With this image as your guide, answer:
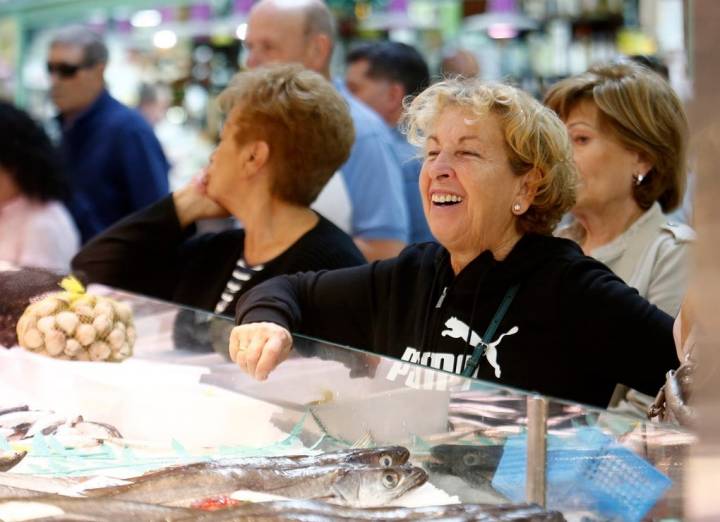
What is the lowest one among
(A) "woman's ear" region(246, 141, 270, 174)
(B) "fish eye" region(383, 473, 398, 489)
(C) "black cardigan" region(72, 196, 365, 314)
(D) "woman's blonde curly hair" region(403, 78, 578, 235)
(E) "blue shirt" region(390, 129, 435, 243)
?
(E) "blue shirt" region(390, 129, 435, 243)

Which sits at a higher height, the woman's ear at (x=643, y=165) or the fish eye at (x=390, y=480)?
the woman's ear at (x=643, y=165)

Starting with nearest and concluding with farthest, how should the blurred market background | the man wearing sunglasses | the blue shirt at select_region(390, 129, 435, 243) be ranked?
the blue shirt at select_region(390, 129, 435, 243) < the man wearing sunglasses < the blurred market background

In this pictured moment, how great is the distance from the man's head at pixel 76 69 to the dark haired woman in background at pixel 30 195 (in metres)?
1.15

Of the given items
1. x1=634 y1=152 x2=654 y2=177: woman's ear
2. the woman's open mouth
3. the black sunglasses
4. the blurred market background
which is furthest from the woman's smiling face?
the blurred market background

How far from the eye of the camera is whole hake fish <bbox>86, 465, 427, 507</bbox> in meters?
1.74

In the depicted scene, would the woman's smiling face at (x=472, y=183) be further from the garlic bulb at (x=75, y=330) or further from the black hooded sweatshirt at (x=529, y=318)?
the garlic bulb at (x=75, y=330)

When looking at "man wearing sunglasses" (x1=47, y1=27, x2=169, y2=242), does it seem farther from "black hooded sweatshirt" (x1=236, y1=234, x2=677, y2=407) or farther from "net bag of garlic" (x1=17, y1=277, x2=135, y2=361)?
"black hooded sweatshirt" (x1=236, y1=234, x2=677, y2=407)

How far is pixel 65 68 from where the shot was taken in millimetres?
5973

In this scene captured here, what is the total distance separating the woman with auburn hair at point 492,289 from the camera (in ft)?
8.29

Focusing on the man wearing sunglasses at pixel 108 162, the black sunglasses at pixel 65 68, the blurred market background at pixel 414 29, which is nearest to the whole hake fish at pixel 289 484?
the man wearing sunglasses at pixel 108 162

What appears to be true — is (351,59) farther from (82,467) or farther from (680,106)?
(82,467)

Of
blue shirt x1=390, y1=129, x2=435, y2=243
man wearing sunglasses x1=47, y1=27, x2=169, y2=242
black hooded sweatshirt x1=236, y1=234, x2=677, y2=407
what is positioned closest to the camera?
black hooded sweatshirt x1=236, y1=234, x2=677, y2=407

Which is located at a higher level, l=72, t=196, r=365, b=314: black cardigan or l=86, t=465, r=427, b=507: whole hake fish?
l=86, t=465, r=427, b=507: whole hake fish

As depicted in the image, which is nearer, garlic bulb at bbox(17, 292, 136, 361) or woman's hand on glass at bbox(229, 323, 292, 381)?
woman's hand on glass at bbox(229, 323, 292, 381)
